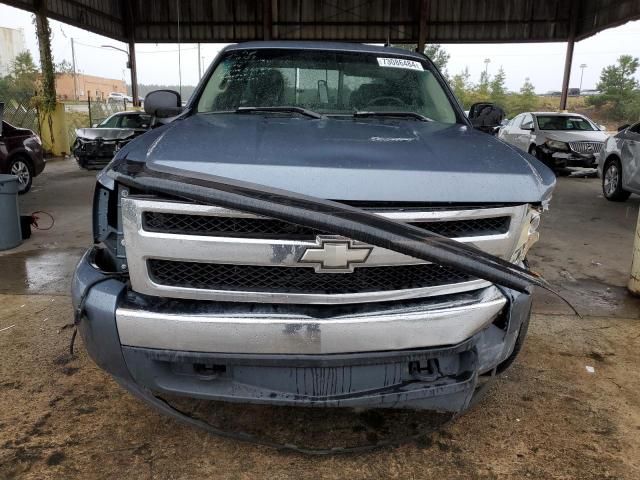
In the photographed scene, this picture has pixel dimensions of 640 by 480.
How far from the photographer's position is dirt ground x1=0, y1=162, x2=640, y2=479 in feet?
7.24

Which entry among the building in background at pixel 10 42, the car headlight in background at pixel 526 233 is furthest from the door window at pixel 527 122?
the building in background at pixel 10 42

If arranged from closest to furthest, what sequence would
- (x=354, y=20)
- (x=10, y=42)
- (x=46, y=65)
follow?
(x=46, y=65) < (x=354, y=20) < (x=10, y=42)

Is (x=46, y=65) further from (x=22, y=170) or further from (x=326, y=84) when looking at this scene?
(x=326, y=84)

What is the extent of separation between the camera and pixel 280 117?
2.89 m

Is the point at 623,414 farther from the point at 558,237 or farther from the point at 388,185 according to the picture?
the point at 558,237

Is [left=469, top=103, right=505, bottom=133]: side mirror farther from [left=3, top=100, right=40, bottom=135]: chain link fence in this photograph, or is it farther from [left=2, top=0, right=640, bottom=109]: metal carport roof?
[left=3, top=100, right=40, bottom=135]: chain link fence

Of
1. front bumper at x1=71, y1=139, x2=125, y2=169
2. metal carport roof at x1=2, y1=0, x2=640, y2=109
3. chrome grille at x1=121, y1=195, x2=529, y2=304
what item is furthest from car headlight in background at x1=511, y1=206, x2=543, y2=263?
metal carport roof at x1=2, y1=0, x2=640, y2=109

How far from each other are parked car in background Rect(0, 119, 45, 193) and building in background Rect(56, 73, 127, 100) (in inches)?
1891

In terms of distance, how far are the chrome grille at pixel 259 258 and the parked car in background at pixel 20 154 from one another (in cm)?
765

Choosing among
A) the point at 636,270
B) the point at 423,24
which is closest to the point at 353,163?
the point at 636,270

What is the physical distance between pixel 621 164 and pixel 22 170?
978cm

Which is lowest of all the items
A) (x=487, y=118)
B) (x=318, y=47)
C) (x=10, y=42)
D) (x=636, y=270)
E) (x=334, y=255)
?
(x=636, y=270)

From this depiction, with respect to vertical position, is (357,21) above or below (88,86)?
above

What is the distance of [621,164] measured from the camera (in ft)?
27.8
